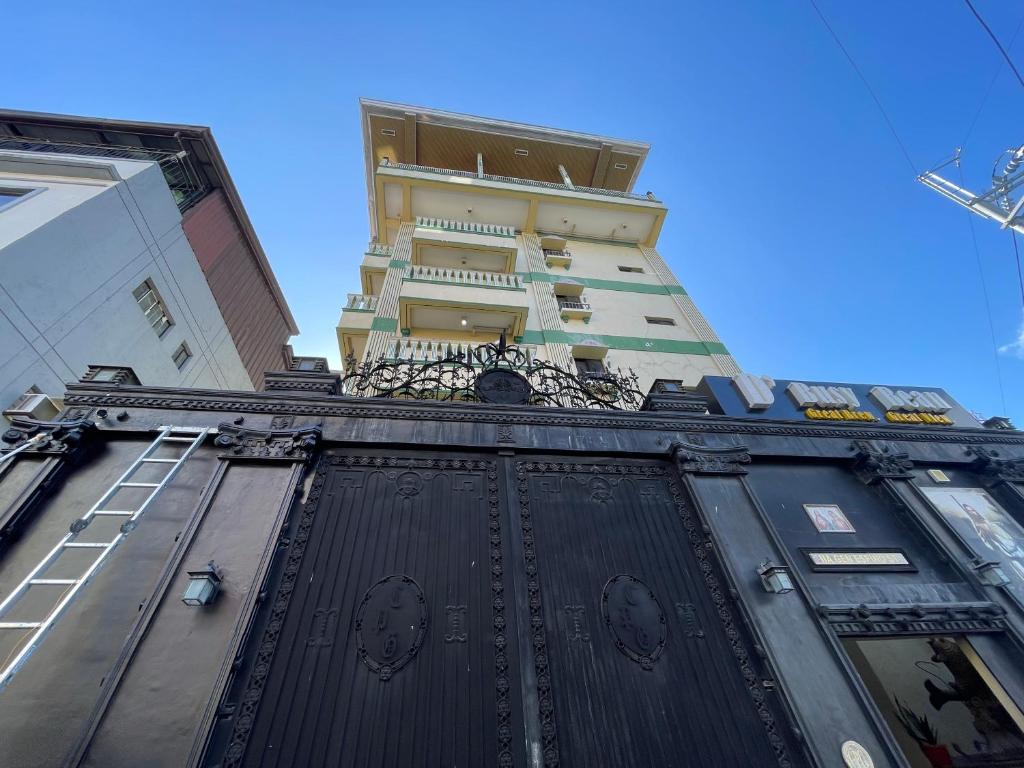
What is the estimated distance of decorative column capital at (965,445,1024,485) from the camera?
26.1ft

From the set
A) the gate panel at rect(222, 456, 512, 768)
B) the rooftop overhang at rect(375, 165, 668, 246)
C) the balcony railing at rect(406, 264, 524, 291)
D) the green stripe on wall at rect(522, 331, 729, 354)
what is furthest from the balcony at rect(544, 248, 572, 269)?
the gate panel at rect(222, 456, 512, 768)

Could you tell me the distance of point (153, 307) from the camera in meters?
13.4

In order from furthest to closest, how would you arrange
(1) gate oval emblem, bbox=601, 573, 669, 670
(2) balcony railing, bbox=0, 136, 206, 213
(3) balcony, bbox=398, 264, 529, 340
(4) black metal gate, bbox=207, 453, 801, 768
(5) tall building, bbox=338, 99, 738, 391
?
(2) balcony railing, bbox=0, 136, 206, 213
(5) tall building, bbox=338, 99, 738, 391
(3) balcony, bbox=398, 264, 529, 340
(1) gate oval emblem, bbox=601, 573, 669, 670
(4) black metal gate, bbox=207, 453, 801, 768

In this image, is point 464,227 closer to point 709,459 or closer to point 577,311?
point 577,311

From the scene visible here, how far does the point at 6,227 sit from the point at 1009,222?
99.0 feet

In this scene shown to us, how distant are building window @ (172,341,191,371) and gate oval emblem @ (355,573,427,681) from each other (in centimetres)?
1419

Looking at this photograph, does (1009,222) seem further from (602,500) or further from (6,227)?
(6,227)

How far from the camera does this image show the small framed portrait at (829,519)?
682 centimetres

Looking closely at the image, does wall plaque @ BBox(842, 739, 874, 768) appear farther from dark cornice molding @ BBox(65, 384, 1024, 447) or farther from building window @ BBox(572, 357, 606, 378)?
building window @ BBox(572, 357, 606, 378)

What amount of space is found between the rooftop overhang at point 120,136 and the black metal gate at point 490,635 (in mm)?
18522

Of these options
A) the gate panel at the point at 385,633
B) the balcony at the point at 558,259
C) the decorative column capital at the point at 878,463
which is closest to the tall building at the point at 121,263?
the gate panel at the point at 385,633

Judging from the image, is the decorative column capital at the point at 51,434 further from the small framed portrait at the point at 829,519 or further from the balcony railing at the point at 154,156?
the balcony railing at the point at 154,156

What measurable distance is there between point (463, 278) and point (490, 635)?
11114mm

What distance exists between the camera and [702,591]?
18.5 ft
